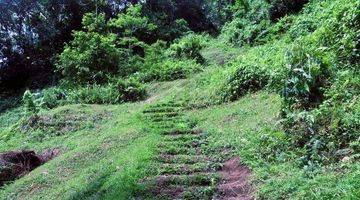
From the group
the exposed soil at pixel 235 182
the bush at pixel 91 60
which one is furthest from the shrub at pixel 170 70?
the exposed soil at pixel 235 182

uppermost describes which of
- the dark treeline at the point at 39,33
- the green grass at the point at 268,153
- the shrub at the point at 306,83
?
the dark treeline at the point at 39,33

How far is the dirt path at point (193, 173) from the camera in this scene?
7.85m

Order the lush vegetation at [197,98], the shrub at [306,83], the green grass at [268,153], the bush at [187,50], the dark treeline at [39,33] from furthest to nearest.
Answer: the dark treeline at [39,33] < the bush at [187,50] < the shrub at [306,83] < the lush vegetation at [197,98] < the green grass at [268,153]

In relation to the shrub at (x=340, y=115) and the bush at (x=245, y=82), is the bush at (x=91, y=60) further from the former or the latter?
the shrub at (x=340, y=115)

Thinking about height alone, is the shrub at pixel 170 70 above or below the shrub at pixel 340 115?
above

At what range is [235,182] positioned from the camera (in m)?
8.00

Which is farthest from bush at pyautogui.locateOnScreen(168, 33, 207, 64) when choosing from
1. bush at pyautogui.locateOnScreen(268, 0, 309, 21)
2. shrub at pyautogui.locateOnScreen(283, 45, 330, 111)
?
shrub at pyautogui.locateOnScreen(283, 45, 330, 111)

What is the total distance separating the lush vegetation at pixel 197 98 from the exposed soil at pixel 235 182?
0.23m

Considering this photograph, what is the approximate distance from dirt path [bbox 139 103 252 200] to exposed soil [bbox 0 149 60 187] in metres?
4.69

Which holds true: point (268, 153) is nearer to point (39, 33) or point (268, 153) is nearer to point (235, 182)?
point (235, 182)

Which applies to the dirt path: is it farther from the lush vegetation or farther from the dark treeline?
the dark treeline

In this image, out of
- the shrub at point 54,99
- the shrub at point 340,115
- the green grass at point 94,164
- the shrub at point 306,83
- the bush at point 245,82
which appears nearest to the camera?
the shrub at point 340,115

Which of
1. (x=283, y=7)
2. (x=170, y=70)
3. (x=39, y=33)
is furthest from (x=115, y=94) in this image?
(x=39, y=33)

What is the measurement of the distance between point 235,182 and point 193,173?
117 centimetres
